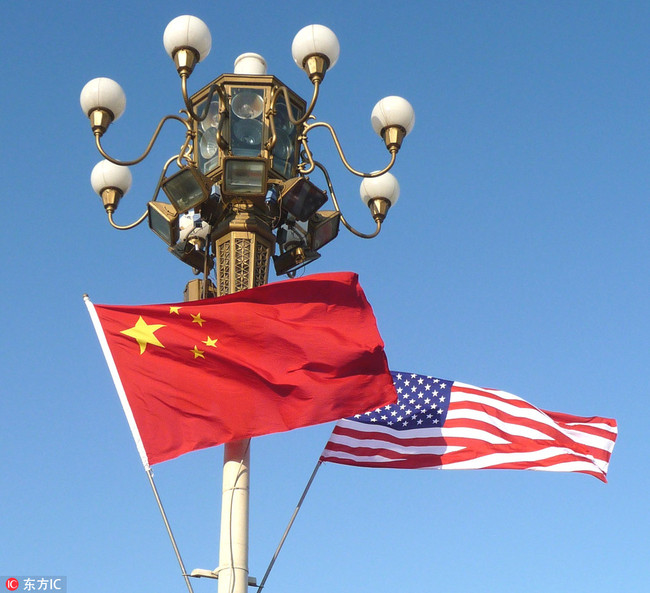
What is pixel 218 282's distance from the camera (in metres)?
14.4

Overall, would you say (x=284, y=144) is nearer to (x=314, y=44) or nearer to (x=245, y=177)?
(x=245, y=177)

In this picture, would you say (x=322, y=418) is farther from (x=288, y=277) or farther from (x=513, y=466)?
(x=513, y=466)

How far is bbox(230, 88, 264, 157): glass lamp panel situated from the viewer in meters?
14.3

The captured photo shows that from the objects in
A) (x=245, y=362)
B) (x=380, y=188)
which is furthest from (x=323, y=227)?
(x=245, y=362)

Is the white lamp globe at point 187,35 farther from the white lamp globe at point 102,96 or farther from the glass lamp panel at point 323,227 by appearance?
the glass lamp panel at point 323,227

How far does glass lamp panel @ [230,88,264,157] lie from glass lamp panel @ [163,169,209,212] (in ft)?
2.23

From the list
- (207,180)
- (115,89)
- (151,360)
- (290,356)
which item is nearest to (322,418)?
(290,356)

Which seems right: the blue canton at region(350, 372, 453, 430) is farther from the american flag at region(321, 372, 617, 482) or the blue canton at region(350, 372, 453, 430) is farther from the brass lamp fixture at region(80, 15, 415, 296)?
the brass lamp fixture at region(80, 15, 415, 296)

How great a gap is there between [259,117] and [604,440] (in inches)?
254

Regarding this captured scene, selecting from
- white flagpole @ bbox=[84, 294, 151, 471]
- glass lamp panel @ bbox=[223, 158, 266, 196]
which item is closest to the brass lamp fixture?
glass lamp panel @ bbox=[223, 158, 266, 196]

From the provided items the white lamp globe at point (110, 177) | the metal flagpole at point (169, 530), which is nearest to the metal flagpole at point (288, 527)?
the metal flagpole at point (169, 530)

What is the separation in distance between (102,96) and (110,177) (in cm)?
139

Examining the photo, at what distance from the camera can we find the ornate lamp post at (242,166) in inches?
551

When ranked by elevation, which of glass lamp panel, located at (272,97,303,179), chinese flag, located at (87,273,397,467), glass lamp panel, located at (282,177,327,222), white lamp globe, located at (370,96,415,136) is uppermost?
white lamp globe, located at (370,96,415,136)
